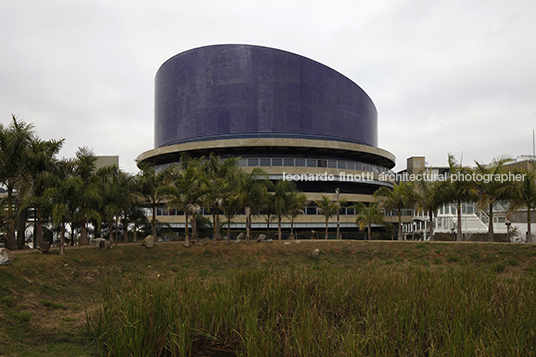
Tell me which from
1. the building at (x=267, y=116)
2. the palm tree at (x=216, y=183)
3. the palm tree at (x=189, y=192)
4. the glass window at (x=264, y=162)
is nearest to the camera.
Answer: the palm tree at (x=189, y=192)

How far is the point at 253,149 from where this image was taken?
61.5 metres

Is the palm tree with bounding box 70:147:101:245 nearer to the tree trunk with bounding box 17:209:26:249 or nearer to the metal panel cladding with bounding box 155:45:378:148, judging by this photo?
the tree trunk with bounding box 17:209:26:249

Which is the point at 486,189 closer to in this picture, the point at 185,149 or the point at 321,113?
the point at 321,113

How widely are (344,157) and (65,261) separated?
49.5m

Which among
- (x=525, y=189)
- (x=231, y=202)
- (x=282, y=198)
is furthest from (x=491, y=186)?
(x=231, y=202)

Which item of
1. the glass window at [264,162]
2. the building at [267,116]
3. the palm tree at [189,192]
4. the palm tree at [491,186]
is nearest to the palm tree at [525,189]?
the palm tree at [491,186]

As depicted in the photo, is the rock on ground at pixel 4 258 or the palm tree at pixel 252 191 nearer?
the rock on ground at pixel 4 258

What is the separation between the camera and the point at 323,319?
36.2ft

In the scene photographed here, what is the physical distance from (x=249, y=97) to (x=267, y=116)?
470 cm

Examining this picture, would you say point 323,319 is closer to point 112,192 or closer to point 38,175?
point 38,175

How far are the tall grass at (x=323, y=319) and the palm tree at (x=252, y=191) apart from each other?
22.6 m

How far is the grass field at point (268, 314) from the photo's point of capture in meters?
10.2

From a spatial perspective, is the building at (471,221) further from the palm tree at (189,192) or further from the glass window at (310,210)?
the palm tree at (189,192)

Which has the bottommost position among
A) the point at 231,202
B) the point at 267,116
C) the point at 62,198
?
the point at 231,202
